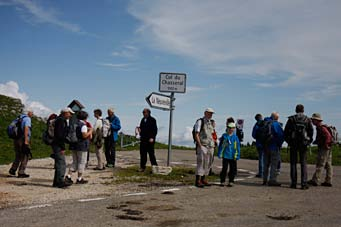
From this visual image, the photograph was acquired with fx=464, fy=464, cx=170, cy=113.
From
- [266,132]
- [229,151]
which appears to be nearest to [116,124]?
[229,151]

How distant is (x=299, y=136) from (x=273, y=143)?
1.00 metres

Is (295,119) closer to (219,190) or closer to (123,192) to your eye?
(219,190)

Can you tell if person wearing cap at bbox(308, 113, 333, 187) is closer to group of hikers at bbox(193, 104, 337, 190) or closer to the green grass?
group of hikers at bbox(193, 104, 337, 190)

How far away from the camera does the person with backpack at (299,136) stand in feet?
39.0

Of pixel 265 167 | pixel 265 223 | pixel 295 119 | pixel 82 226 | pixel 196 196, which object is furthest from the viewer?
pixel 265 167

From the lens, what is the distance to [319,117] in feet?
41.8

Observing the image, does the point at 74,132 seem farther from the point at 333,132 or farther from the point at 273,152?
the point at 333,132

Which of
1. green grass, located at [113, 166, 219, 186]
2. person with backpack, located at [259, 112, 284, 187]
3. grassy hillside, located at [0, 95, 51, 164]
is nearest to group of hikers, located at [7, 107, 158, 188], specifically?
green grass, located at [113, 166, 219, 186]

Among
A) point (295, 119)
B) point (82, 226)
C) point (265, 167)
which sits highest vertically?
point (295, 119)

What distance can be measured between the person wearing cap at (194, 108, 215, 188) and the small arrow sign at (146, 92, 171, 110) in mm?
2837

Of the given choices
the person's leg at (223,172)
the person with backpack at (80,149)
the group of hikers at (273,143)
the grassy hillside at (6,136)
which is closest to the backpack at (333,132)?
the group of hikers at (273,143)

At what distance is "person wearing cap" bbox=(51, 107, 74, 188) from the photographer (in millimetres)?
11461

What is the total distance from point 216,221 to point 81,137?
5.42 metres

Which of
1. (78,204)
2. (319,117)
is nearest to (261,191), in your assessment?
(319,117)
